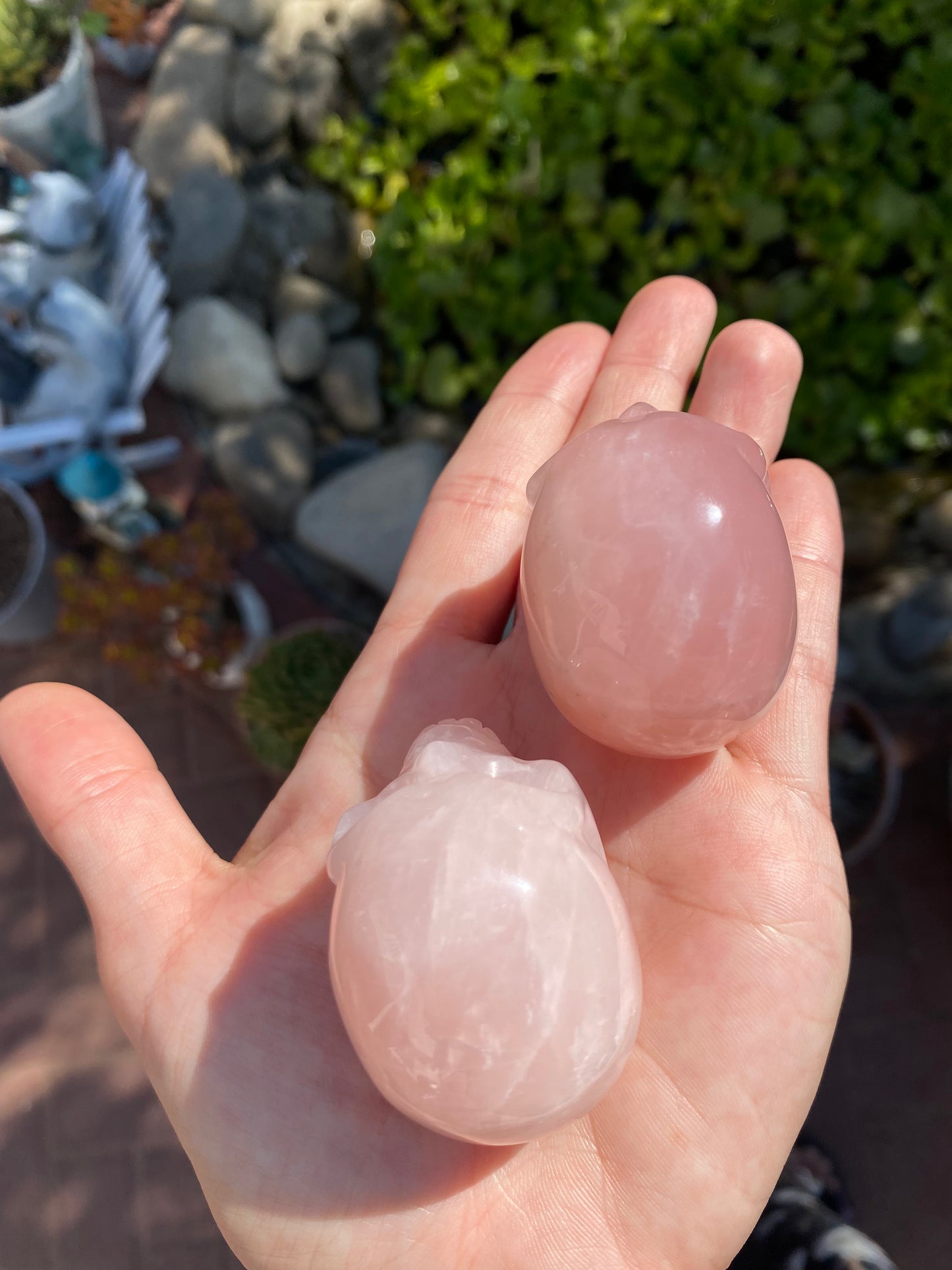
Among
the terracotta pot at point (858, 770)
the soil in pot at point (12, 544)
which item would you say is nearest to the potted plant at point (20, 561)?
the soil in pot at point (12, 544)

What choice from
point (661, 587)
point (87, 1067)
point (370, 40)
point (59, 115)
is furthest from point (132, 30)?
point (87, 1067)

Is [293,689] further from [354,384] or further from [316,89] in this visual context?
[316,89]

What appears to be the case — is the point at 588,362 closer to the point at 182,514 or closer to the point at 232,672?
the point at 232,672

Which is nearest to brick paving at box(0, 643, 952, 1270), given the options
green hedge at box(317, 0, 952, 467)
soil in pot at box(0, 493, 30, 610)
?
soil in pot at box(0, 493, 30, 610)


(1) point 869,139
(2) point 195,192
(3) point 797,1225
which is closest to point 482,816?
(3) point 797,1225

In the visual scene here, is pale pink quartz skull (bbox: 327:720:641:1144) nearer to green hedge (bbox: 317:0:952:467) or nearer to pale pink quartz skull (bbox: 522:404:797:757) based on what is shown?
pale pink quartz skull (bbox: 522:404:797:757)

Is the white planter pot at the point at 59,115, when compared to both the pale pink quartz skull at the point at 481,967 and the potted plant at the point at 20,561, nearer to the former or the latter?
the potted plant at the point at 20,561

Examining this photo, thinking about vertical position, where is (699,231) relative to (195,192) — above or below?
above
